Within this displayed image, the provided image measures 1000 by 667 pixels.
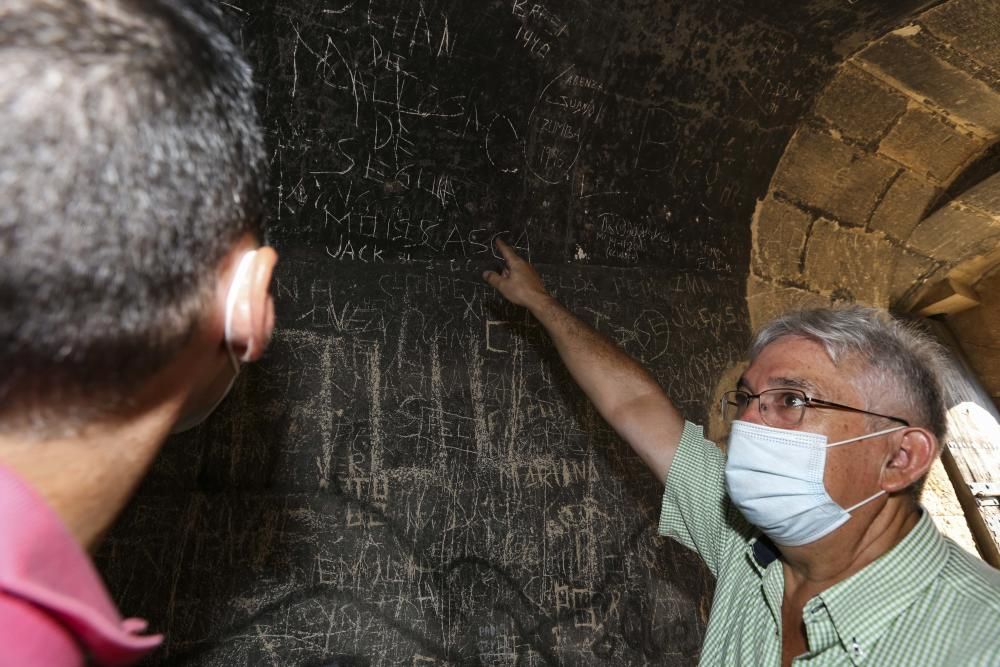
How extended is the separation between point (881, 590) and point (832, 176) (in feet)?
12.6

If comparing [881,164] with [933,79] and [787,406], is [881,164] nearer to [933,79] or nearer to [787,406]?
[933,79]

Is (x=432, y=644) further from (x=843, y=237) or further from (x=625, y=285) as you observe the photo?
(x=843, y=237)

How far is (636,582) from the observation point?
3.71 meters

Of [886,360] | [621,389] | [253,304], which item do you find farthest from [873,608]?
[253,304]

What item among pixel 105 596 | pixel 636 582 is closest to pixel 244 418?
pixel 636 582

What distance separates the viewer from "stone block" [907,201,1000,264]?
5.64m

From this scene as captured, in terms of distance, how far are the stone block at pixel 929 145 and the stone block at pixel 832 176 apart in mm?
129

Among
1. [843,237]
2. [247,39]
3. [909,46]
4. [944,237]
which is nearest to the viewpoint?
[247,39]

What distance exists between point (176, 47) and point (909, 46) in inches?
195

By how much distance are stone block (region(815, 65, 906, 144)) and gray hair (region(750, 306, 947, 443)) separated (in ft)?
10.2

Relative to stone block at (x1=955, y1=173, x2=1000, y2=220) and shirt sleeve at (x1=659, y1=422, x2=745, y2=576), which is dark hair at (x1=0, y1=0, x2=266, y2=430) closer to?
shirt sleeve at (x1=659, y1=422, x2=745, y2=576)

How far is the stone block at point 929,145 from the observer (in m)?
5.07

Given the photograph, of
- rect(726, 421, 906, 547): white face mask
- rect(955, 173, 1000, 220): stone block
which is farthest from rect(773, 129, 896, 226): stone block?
rect(726, 421, 906, 547): white face mask

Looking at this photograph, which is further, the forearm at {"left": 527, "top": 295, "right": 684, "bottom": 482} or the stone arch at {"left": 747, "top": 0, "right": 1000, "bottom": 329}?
the stone arch at {"left": 747, "top": 0, "right": 1000, "bottom": 329}
